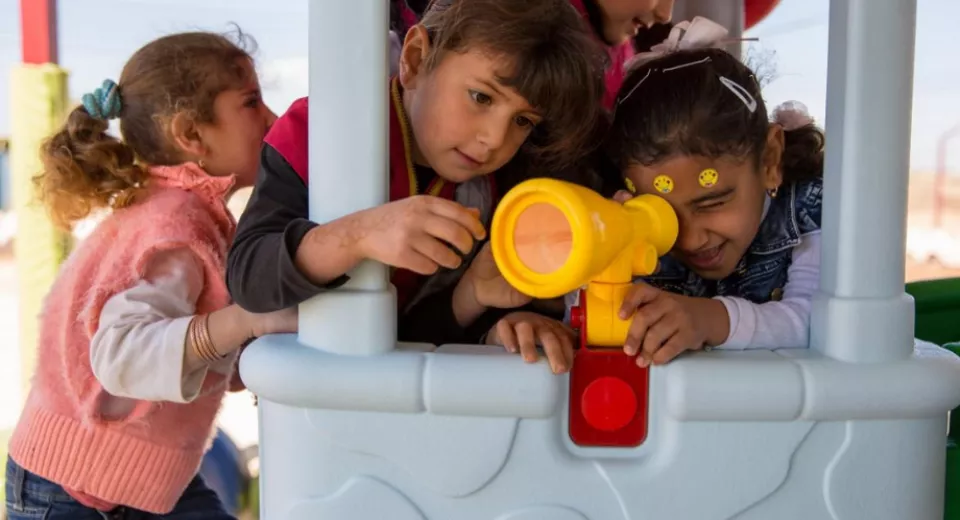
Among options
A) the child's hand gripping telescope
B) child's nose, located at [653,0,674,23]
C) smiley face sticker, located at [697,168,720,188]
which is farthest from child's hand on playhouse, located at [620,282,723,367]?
child's nose, located at [653,0,674,23]

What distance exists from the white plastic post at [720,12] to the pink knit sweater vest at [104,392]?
73cm

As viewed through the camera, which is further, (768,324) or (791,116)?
(791,116)

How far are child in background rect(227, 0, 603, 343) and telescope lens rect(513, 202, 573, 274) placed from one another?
0.06 meters

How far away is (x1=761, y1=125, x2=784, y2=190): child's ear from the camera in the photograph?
3.28ft

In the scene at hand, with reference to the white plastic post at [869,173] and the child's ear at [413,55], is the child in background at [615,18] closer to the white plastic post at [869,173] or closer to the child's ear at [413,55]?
the child's ear at [413,55]

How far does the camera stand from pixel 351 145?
2.24 ft

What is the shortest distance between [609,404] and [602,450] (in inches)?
1.5

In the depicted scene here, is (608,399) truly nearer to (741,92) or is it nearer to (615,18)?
(741,92)

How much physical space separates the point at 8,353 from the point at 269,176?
11.7 ft

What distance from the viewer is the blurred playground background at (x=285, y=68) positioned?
4.68ft

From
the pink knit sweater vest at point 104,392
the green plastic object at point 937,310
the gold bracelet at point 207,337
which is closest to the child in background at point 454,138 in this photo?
the gold bracelet at point 207,337

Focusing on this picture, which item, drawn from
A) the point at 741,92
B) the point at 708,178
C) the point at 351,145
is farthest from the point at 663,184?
the point at 351,145

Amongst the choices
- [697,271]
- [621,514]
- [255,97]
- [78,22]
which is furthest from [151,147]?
[78,22]

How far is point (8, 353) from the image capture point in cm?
387
